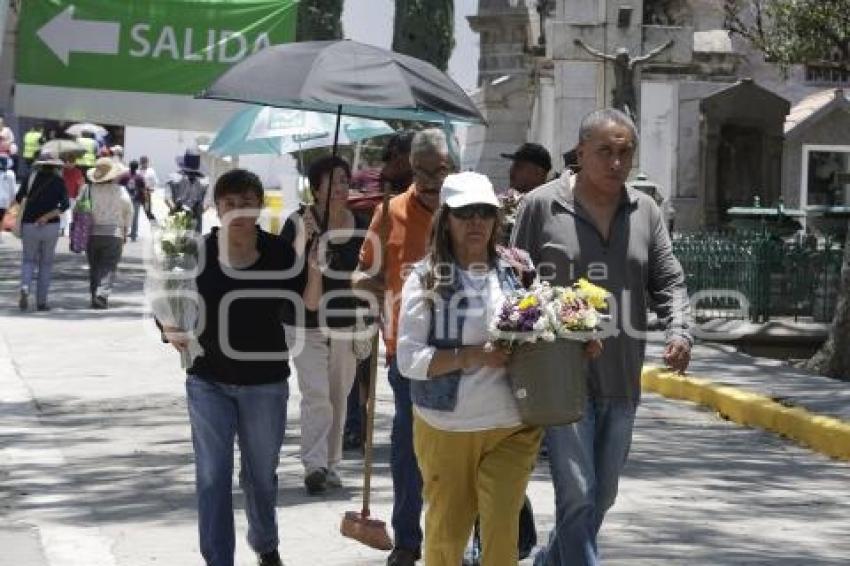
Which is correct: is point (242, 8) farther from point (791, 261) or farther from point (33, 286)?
point (791, 261)

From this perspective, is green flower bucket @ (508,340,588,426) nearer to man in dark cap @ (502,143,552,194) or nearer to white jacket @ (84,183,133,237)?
man in dark cap @ (502,143,552,194)

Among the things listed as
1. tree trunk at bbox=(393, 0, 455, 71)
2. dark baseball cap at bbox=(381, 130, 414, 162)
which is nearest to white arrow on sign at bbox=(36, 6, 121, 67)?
tree trunk at bbox=(393, 0, 455, 71)

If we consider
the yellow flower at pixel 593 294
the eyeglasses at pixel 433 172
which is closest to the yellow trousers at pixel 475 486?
the yellow flower at pixel 593 294

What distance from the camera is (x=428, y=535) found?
6.64 meters

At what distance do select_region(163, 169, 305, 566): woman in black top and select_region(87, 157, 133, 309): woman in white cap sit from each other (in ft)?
47.0

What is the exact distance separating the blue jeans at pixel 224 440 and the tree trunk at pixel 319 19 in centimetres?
3024

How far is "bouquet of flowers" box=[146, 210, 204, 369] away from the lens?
25.4 feet

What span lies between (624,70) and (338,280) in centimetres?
1861

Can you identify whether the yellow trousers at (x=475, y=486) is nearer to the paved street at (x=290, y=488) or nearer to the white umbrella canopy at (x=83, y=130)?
the paved street at (x=290, y=488)

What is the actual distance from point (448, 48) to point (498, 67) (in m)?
14.6

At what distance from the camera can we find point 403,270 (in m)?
8.36

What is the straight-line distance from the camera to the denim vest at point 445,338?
21.2ft

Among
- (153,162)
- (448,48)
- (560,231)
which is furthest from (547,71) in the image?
(560,231)

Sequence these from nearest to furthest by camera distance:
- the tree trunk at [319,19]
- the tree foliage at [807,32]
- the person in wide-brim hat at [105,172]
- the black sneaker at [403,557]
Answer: the black sneaker at [403,557] → the person in wide-brim hat at [105,172] → the tree foliage at [807,32] → the tree trunk at [319,19]
